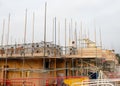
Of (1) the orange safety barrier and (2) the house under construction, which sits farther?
(2) the house under construction

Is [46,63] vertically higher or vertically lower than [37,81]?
higher

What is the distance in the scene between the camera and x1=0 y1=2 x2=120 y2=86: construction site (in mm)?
19875

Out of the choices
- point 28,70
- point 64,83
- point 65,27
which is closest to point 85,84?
point 64,83

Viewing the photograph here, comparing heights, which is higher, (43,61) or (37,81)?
(43,61)

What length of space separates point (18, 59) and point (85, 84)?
10914 millimetres

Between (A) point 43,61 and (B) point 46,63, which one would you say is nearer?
(A) point 43,61

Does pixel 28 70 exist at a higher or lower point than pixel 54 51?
lower

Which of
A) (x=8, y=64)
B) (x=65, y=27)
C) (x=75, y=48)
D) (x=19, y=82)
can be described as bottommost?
(x=19, y=82)

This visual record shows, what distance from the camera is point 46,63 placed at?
21.1 meters

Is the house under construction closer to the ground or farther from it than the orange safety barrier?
farther from it

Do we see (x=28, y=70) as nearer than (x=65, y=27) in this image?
Yes

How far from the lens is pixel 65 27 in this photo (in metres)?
24.8

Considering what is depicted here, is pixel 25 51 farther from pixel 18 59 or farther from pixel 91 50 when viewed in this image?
pixel 91 50

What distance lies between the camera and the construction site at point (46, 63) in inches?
782
